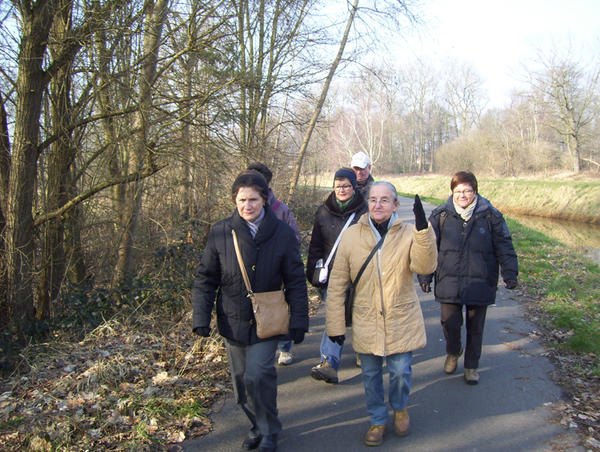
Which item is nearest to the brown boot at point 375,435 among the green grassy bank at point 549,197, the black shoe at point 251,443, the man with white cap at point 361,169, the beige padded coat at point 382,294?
the beige padded coat at point 382,294

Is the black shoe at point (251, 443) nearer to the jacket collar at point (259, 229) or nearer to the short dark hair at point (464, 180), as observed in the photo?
the jacket collar at point (259, 229)

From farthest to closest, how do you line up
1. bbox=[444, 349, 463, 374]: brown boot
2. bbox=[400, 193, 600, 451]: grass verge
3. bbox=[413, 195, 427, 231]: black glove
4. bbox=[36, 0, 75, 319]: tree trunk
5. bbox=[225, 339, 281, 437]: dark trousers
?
bbox=[36, 0, 75, 319]: tree trunk < bbox=[444, 349, 463, 374]: brown boot < bbox=[400, 193, 600, 451]: grass verge < bbox=[225, 339, 281, 437]: dark trousers < bbox=[413, 195, 427, 231]: black glove

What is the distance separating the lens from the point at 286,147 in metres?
11.6

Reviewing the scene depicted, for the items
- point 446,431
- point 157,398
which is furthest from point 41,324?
point 446,431

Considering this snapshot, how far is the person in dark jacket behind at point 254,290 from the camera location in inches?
125

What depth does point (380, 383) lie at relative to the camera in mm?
3434

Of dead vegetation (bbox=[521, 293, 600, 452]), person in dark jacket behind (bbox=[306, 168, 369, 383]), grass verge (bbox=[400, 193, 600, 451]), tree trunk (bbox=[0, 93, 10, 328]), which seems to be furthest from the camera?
tree trunk (bbox=[0, 93, 10, 328])

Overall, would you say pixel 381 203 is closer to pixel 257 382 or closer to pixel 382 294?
pixel 382 294

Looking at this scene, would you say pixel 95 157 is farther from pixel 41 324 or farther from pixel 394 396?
pixel 394 396

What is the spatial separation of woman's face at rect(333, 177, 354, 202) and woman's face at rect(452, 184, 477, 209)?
1054 millimetres

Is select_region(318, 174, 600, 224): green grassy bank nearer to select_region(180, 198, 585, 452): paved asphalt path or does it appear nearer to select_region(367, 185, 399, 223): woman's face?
select_region(180, 198, 585, 452): paved asphalt path

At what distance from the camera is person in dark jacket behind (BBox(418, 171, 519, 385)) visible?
4.37 metres

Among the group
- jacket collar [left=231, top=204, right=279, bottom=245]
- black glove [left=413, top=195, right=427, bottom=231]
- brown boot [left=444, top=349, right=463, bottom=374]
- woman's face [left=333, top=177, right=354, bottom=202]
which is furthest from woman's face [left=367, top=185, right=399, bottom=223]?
brown boot [left=444, top=349, right=463, bottom=374]

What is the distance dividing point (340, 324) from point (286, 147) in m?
8.69
